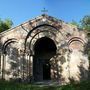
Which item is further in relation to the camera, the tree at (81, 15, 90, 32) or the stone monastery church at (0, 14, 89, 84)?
the tree at (81, 15, 90, 32)

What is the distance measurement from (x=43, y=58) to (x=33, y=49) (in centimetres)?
379

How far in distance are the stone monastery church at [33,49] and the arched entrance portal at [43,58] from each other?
2356mm

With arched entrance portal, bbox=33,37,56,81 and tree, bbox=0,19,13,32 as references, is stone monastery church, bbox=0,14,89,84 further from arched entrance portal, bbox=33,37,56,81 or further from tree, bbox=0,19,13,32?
tree, bbox=0,19,13,32

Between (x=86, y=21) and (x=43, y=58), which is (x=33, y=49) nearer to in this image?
(x=43, y=58)

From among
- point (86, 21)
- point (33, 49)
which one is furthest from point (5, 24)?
point (33, 49)

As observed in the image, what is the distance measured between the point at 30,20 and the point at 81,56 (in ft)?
20.1

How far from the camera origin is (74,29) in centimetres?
2367

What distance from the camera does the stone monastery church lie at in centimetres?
2308

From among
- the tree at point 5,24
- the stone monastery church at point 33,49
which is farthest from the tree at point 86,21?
the stone monastery church at point 33,49

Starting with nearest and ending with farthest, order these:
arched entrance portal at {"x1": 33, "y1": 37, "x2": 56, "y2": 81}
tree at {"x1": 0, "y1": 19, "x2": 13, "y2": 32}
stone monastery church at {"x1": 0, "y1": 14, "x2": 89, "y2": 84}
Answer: stone monastery church at {"x1": 0, "y1": 14, "x2": 89, "y2": 84} < arched entrance portal at {"x1": 33, "y1": 37, "x2": 56, "y2": 81} < tree at {"x1": 0, "y1": 19, "x2": 13, "y2": 32}

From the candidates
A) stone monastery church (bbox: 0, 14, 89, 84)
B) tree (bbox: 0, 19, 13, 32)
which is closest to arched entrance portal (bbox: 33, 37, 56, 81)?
stone monastery church (bbox: 0, 14, 89, 84)

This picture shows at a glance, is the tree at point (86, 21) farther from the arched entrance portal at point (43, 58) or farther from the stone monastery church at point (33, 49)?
the stone monastery church at point (33, 49)

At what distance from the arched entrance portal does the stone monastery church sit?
92.7 inches

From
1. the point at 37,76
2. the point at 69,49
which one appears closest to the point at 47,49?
the point at 37,76
